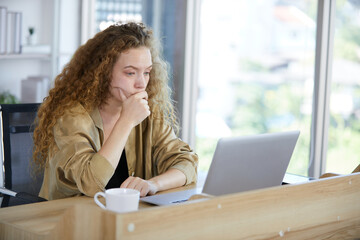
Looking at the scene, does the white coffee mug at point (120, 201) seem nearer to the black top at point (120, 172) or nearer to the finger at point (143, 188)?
the finger at point (143, 188)

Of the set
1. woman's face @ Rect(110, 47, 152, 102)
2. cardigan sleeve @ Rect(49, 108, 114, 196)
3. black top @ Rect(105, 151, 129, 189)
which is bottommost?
black top @ Rect(105, 151, 129, 189)

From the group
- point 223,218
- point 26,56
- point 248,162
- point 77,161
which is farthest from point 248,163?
point 26,56

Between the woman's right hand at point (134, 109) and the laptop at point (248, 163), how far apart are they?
362 mm

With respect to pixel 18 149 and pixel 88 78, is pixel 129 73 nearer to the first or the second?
pixel 88 78

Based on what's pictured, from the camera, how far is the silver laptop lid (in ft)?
4.69

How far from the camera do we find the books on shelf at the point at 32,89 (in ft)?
11.7

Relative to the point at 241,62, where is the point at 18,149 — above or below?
below

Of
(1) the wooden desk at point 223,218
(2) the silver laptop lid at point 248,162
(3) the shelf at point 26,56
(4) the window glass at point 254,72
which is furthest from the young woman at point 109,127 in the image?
(4) the window glass at point 254,72

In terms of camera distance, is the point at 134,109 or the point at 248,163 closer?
the point at 248,163

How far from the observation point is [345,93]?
389 centimetres

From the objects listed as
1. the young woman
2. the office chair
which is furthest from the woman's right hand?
the office chair

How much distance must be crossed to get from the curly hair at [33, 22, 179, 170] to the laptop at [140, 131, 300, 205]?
1.74 ft

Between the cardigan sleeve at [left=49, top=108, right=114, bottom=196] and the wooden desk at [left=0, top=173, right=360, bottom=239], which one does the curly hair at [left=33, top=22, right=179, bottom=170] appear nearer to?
the cardigan sleeve at [left=49, top=108, right=114, bottom=196]

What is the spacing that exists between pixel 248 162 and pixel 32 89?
2395 millimetres
